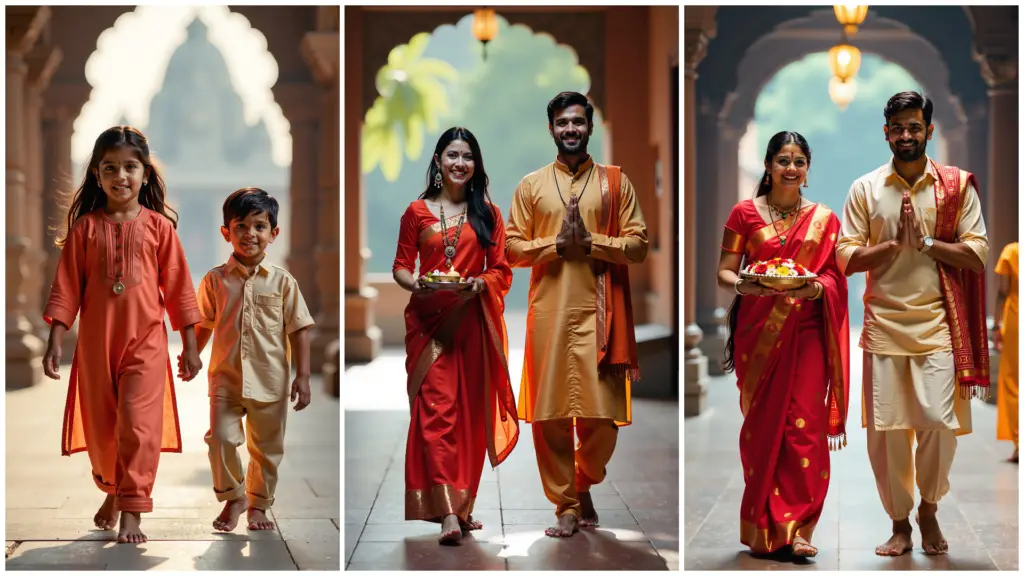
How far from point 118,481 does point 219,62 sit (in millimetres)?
37992

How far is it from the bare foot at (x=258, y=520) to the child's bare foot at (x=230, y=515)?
0.15ft

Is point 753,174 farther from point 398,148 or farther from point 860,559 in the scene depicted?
point 860,559

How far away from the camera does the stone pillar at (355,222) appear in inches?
393

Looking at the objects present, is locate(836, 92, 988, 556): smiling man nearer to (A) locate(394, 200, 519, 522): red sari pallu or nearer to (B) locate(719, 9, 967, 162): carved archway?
(A) locate(394, 200, 519, 522): red sari pallu

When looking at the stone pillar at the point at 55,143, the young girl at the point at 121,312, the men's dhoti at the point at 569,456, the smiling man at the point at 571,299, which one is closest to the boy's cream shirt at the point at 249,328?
the young girl at the point at 121,312

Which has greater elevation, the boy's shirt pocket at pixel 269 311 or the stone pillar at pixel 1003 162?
the stone pillar at pixel 1003 162

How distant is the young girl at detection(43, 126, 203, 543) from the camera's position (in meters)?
4.78

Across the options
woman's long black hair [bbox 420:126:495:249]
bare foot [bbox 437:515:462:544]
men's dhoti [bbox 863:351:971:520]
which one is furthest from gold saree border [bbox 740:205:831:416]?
bare foot [bbox 437:515:462:544]

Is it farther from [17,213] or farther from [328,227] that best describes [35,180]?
[328,227]

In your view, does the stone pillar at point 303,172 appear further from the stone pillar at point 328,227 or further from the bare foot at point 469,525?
the bare foot at point 469,525

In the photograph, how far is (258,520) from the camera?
5133 mm

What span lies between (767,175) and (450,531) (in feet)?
6.03

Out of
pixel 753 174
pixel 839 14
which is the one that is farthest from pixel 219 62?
pixel 839 14

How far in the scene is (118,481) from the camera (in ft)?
15.8
